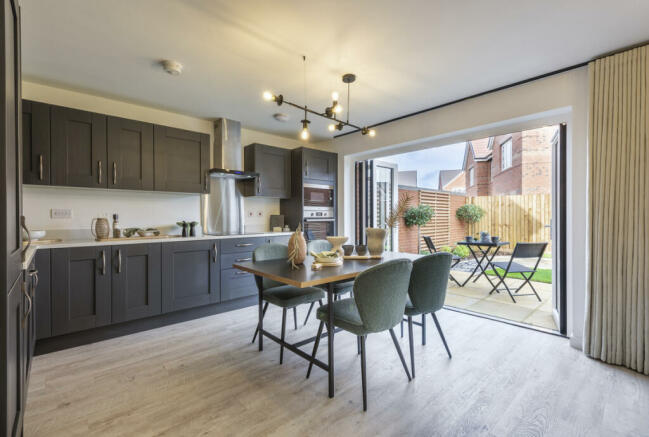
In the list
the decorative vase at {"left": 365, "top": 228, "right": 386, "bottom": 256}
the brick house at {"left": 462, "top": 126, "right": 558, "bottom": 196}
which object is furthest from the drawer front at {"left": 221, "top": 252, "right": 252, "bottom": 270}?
the brick house at {"left": 462, "top": 126, "right": 558, "bottom": 196}

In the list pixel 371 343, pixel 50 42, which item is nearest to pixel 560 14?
pixel 371 343

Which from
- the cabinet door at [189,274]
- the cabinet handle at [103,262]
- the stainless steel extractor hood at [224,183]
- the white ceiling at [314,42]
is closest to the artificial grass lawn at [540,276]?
the white ceiling at [314,42]

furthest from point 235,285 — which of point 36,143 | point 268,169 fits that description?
point 36,143

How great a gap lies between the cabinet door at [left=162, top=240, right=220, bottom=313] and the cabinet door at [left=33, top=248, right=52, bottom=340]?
901 millimetres

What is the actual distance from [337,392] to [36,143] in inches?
132

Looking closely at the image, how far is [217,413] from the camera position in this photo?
179cm

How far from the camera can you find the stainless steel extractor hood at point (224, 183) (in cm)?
398

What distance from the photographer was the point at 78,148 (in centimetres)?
292

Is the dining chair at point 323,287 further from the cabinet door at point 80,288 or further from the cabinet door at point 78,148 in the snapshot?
the cabinet door at point 78,148

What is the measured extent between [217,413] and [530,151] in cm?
820

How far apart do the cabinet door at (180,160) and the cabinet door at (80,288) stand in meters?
1.01

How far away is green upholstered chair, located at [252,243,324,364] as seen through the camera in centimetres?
247

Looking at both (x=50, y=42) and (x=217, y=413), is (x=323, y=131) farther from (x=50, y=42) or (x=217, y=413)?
(x=217, y=413)

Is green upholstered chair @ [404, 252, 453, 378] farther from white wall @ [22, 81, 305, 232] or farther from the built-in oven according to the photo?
white wall @ [22, 81, 305, 232]
